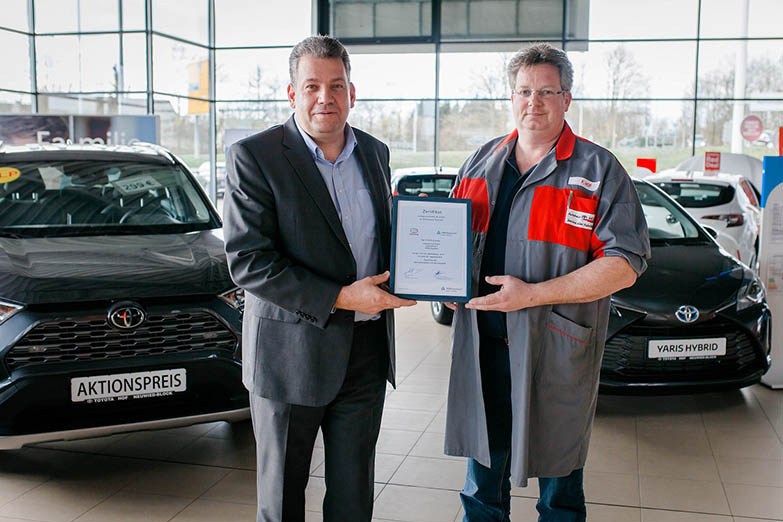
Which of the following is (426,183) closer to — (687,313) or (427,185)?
(427,185)

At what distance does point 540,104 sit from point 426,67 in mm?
13190

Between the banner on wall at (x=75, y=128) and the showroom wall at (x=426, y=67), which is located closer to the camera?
the banner on wall at (x=75, y=128)

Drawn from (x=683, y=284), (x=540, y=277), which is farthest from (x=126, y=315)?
(x=683, y=284)

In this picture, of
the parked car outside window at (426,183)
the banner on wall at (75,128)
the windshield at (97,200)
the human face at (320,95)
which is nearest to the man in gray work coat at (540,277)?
the human face at (320,95)

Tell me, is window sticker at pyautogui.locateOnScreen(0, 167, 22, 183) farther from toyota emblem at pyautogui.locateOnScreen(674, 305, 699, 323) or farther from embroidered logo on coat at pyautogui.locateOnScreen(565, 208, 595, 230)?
toyota emblem at pyautogui.locateOnScreen(674, 305, 699, 323)

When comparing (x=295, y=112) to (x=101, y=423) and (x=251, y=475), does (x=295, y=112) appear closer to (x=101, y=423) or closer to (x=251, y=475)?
(x=101, y=423)

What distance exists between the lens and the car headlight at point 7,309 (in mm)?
2986

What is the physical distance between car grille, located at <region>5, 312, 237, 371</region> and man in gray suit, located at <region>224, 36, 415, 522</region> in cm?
107

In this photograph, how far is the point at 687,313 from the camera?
4.11 metres

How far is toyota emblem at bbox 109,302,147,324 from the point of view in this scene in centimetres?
308

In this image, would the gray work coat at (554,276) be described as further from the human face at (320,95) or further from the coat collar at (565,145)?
the human face at (320,95)

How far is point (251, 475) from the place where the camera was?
344 cm

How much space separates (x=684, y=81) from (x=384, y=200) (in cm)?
1350

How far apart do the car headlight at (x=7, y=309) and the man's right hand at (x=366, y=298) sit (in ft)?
5.16
